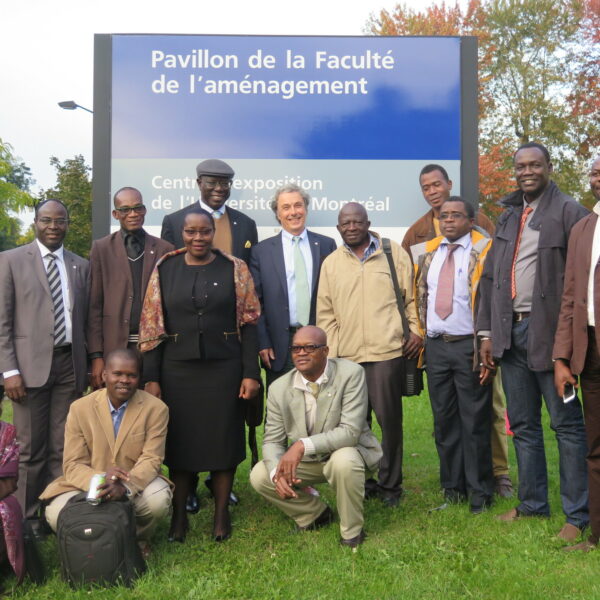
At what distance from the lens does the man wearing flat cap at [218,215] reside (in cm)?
599

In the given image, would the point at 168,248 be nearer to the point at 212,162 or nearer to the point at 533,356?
the point at 212,162

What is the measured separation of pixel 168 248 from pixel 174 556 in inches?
83.3

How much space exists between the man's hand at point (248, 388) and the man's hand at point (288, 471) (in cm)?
50

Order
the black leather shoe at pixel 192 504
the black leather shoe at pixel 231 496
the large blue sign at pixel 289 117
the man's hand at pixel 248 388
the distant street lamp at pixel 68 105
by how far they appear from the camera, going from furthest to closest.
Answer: the distant street lamp at pixel 68 105
the large blue sign at pixel 289 117
the black leather shoe at pixel 231 496
the black leather shoe at pixel 192 504
the man's hand at pixel 248 388

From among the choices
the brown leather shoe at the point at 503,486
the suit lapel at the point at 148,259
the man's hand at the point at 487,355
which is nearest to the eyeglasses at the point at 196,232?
the suit lapel at the point at 148,259

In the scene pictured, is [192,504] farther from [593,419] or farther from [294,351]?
[593,419]

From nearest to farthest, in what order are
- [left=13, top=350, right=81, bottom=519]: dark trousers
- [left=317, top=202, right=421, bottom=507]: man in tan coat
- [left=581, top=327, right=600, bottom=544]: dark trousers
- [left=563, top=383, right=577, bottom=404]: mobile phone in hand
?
[left=581, top=327, right=600, bottom=544]: dark trousers
[left=563, top=383, right=577, bottom=404]: mobile phone in hand
[left=13, top=350, right=81, bottom=519]: dark trousers
[left=317, top=202, right=421, bottom=507]: man in tan coat

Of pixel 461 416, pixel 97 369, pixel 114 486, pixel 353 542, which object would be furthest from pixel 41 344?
pixel 461 416

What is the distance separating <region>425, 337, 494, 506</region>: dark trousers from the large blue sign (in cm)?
142

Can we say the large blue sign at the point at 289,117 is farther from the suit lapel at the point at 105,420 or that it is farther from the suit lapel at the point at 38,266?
the suit lapel at the point at 105,420

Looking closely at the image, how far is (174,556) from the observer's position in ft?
16.1

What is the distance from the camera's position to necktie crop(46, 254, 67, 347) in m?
5.47

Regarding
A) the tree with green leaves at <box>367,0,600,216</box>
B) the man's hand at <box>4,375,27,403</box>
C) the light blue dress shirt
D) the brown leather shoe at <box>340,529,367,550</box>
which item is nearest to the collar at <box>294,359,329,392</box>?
the light blue dress shirt

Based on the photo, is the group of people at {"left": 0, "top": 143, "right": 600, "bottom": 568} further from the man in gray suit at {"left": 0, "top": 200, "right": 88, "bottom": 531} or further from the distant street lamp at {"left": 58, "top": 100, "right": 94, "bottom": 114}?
the distant street lamp at {"left": 58, "top": 100, "right": 94, "bottom": 114}
